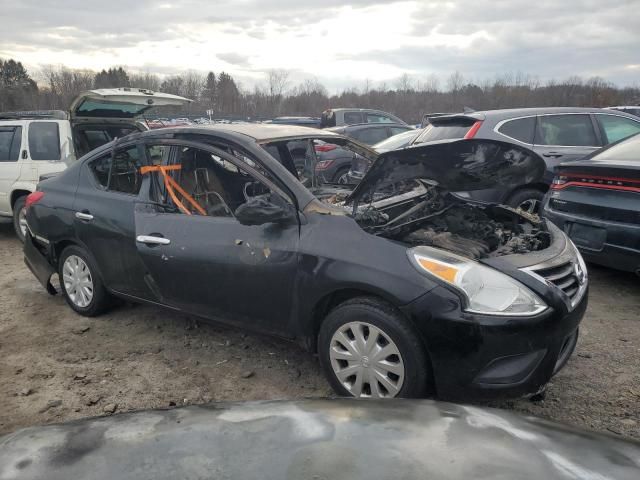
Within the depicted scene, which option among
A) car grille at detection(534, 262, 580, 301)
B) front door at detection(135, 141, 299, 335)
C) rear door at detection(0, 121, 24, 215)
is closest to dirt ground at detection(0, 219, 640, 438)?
front door at detection(135, 141, 299, 335)

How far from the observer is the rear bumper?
4.64 metres

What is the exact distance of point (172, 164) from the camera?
367cm

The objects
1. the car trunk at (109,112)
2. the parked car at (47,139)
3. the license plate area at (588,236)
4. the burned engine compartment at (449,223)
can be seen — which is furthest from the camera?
the parked car at (47,139)

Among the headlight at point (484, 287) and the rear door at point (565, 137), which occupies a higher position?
the rear door at point (565, 137)

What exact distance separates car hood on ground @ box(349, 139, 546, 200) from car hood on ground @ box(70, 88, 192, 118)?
456 cm

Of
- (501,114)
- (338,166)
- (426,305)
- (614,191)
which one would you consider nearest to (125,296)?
(338,166)

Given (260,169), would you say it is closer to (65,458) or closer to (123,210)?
(123,210)

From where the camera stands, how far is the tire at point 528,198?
229 inches

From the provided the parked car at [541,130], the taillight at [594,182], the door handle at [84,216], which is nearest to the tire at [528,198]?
the parked car at [541,130]

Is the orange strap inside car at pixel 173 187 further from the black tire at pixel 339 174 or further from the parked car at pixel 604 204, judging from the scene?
the parked car at pixel 604 204

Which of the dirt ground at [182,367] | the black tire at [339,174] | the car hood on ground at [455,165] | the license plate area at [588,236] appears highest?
the car hood on ground at [455,165]

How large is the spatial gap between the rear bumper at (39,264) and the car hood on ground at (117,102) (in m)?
2.35

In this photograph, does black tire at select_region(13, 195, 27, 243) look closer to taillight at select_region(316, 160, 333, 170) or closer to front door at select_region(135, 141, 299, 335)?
front door at select_region(135, 141, 299, 335)

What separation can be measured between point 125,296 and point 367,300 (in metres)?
2.25
